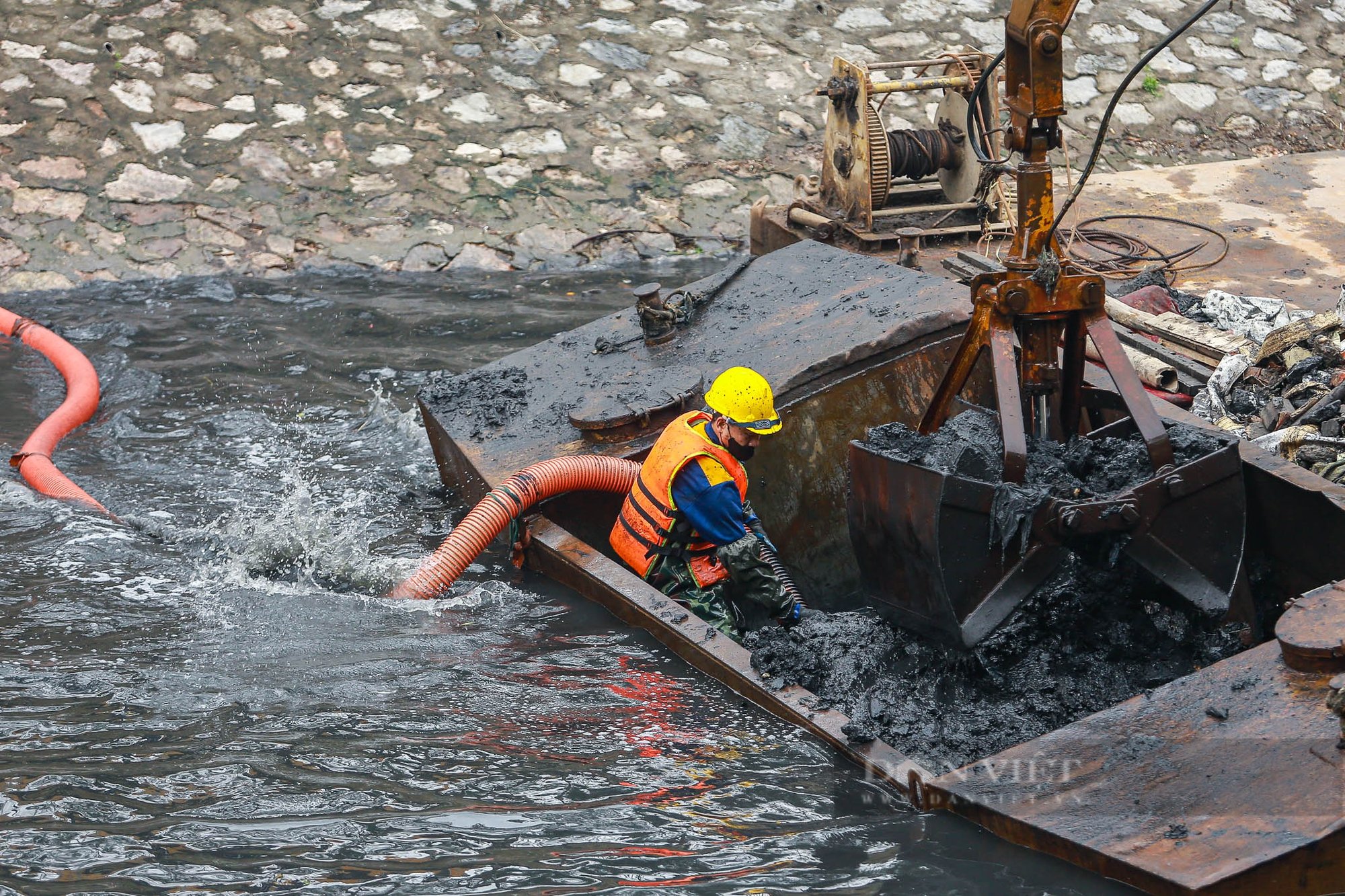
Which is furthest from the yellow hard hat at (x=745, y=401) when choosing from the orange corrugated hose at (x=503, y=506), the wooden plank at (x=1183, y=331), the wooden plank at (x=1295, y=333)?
the wooden plank at (x=1295, y=333)

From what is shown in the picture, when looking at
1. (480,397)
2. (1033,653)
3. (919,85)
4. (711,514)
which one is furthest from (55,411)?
(1033,653)

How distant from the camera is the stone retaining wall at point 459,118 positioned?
10.3 m

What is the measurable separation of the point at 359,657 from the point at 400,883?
1613 mm

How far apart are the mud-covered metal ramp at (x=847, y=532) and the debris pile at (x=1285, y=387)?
0.37 m

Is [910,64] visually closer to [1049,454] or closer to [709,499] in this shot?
[709,499]

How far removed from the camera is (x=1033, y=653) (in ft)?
15.5

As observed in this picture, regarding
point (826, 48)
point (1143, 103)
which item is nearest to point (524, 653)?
point (826, 48)

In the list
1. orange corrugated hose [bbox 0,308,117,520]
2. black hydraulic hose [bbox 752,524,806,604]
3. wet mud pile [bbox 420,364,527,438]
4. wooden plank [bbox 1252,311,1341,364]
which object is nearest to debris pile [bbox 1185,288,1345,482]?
wooden plank [bbox 1252,311,1341,364]

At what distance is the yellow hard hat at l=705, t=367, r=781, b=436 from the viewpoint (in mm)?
5492

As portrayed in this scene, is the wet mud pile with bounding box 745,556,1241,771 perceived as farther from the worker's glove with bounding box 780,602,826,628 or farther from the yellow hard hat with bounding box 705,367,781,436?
the yellow hard hat with bounding box 705,367,781,436

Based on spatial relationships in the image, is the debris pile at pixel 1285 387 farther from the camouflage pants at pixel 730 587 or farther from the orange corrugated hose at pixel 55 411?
the orange corrugated hose at pixel 55 411

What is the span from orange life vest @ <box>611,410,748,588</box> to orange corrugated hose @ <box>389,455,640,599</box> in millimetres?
202

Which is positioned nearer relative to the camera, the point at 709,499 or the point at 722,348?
the point at 709,499

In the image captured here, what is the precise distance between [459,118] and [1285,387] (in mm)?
7385
